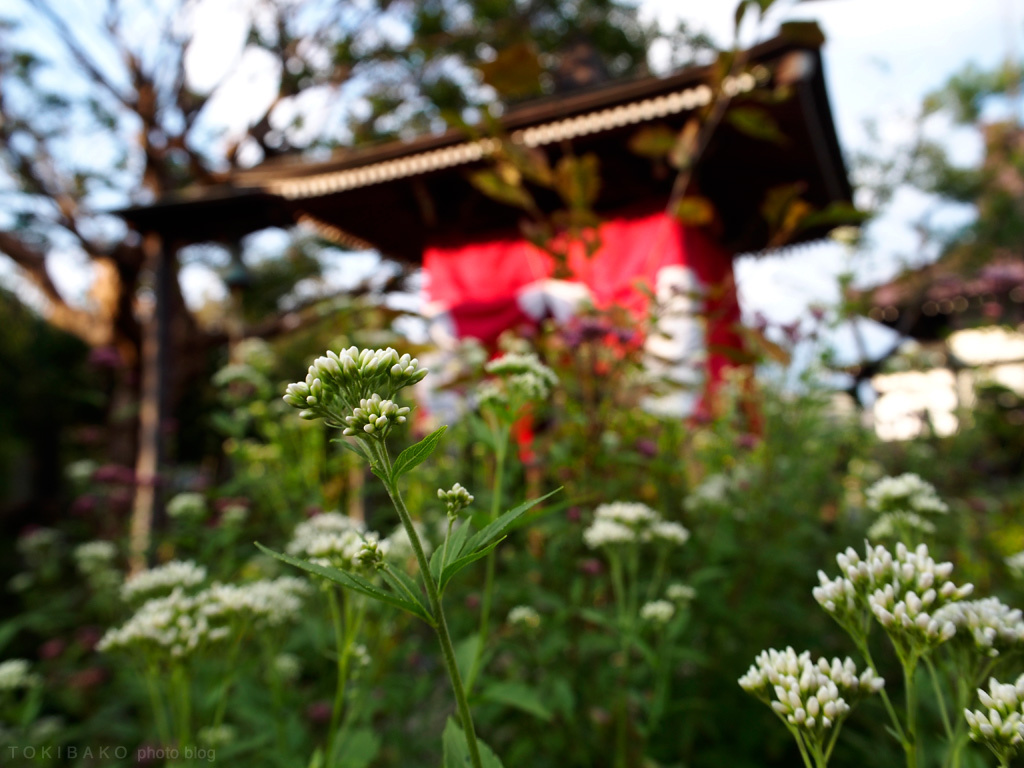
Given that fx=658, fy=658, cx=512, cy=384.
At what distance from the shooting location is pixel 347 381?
84 centimetres

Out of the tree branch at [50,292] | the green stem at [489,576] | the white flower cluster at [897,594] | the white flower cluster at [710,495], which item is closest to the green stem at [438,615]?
the green stem at [489,576]

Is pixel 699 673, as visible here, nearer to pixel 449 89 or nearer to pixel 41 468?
pixel 449 89

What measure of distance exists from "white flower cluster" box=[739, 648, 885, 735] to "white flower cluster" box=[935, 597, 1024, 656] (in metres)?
0.14

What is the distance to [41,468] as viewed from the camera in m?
14.4

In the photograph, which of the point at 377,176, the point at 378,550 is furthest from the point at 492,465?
the point at 377,176

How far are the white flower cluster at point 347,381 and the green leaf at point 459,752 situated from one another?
422mm

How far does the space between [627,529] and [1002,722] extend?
999 millimetres

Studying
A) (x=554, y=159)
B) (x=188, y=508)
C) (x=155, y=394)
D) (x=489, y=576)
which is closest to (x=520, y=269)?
(x=554, y=159)

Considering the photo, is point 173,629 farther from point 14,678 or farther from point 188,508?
point 188,508

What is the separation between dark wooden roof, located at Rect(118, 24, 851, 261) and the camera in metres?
5.22

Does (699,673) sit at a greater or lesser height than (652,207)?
lesser

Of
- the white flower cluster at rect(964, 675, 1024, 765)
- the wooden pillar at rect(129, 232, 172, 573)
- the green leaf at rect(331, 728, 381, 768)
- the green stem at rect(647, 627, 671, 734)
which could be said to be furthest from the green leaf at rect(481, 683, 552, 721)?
the wooden pillar at rect(129, 232, 172, 573)

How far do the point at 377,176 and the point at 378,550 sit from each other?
6239 mm

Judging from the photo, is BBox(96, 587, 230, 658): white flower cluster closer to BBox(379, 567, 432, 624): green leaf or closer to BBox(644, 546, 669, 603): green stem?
BBox(379, 567, 432, 624): green leaf
